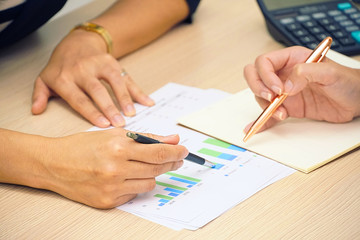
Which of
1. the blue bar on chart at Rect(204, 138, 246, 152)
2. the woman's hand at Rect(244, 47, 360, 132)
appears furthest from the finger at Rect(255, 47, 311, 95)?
the blue bar on chart at Rect(204, 138, 246, 152)

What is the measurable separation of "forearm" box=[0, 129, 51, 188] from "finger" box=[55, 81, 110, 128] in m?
0.16

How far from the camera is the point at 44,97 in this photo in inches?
38.0

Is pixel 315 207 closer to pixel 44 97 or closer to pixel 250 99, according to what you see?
pixel 250 99

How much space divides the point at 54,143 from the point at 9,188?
0.34 feet

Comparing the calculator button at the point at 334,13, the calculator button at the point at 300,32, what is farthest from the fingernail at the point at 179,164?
the calculator button at the point at 334,13

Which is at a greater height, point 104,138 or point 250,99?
point 104,138

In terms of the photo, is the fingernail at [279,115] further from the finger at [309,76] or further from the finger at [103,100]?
the finger at [103,100]

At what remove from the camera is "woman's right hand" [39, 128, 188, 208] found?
0.66m

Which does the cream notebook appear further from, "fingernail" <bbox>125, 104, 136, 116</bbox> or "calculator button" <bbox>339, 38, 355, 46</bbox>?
"calculator button" <bbox>339, 38, 355, 46</bbox>

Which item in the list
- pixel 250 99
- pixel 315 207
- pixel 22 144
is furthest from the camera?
pixel 250 99

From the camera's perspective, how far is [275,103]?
77 cm

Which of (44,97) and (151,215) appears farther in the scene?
(44,97)

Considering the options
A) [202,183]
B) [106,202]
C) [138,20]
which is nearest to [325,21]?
[138,20]

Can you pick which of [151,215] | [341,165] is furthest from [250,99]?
[151,215]
